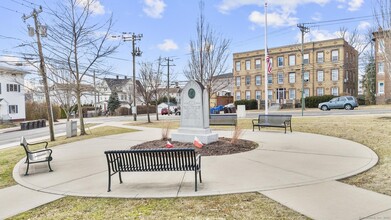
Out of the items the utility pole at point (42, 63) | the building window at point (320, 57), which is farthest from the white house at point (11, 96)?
the building window at point (320, 57)

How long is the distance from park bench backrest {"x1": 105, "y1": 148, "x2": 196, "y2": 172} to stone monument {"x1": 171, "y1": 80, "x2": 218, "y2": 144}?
171 inches

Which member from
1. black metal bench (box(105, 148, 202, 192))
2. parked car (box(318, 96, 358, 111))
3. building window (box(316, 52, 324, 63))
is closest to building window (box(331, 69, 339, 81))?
building window (box(316, 52, 324, 63))

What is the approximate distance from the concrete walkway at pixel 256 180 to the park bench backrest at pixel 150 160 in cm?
39

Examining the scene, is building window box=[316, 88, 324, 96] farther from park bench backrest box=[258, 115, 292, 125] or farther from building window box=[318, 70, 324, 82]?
park bench backrest box=[258, 115, 292, 125]

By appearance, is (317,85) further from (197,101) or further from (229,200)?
(229,200)

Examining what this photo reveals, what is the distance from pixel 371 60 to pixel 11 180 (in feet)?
174

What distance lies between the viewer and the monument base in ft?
32.8

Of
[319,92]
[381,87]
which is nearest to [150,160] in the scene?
[381,87]

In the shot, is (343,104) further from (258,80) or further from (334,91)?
(258,80)

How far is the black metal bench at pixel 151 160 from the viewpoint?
546 centimetres

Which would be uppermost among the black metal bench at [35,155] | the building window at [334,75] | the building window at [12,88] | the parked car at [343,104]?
the building window at [334,75]

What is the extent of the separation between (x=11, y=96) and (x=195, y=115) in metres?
40.8

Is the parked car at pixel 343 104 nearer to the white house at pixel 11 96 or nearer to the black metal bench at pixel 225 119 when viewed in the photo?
the black metal bench at pixel 225 119

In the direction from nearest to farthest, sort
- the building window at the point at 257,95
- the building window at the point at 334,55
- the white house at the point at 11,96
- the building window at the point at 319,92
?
the white house at the point at 11,96 → the building window at the point at 334,55 → the building window at the point at 319,92 → the building window at the point at 257,95
